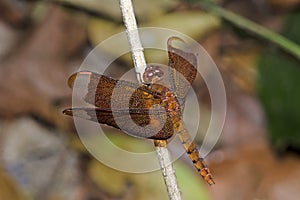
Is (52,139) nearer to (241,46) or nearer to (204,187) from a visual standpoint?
(204,187)

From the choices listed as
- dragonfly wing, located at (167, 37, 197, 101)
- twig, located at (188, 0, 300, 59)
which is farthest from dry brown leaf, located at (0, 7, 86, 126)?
dragonfly wing, located at (167, 37, 197, 101)

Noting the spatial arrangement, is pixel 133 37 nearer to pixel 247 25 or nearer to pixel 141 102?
pixel 141 102

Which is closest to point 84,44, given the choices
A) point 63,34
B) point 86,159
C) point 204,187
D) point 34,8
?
point 63,34

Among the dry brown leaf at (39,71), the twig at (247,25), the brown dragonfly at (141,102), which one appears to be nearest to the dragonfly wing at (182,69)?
Result: the brown dragonfly at (141,102)

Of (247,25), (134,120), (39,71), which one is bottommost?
(134,120)

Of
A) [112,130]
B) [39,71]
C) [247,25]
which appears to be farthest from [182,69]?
[39,71]

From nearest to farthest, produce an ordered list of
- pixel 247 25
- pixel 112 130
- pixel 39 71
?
pixel 247 25 < pixel 112 130 < pixel 39 71
